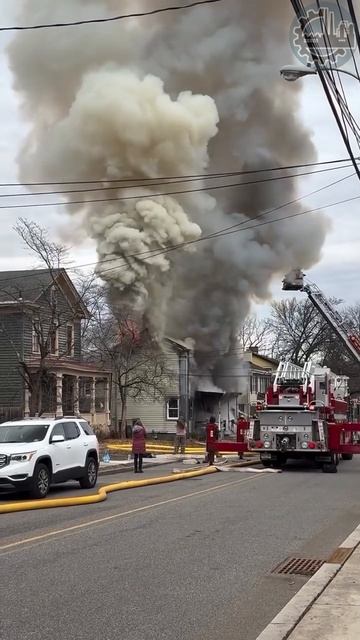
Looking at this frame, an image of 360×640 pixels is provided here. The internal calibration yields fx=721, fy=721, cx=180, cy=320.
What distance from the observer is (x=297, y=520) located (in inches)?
382

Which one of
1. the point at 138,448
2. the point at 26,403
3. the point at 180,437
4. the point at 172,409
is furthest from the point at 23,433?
the point at 172,409

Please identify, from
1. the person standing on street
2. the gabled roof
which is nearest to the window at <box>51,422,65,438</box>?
the person standing on street

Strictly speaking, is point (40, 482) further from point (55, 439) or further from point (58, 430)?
point (58, 430)

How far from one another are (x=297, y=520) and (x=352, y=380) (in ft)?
130

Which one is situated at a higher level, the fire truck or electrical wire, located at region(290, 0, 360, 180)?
electrical wire, located at region(290, 0, 360, 180)

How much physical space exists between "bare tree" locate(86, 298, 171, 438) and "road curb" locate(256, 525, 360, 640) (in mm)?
25629

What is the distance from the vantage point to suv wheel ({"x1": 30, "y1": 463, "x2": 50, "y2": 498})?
38.9 ft

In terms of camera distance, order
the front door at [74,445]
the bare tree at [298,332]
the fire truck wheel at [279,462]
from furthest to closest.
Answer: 1. the bare tree at [298,332]
2. the fire truck wheel at [279,462]
3. the front door at [74,445]

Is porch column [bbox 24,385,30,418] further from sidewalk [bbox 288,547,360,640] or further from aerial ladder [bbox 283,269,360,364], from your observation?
sidewalk [bbox 288,547,360,640]

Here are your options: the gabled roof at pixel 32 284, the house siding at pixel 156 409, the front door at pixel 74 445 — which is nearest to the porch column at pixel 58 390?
the gabled roof at pixel 32 284

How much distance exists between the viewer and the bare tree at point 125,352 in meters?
32.8

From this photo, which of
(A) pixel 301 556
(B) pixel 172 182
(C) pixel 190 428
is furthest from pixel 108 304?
(A) pixel 301 556

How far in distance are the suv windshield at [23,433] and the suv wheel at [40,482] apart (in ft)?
→ 2.12

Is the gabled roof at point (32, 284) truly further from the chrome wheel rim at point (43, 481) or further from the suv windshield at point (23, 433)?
the chrome wheel rim at point (43, 481)
